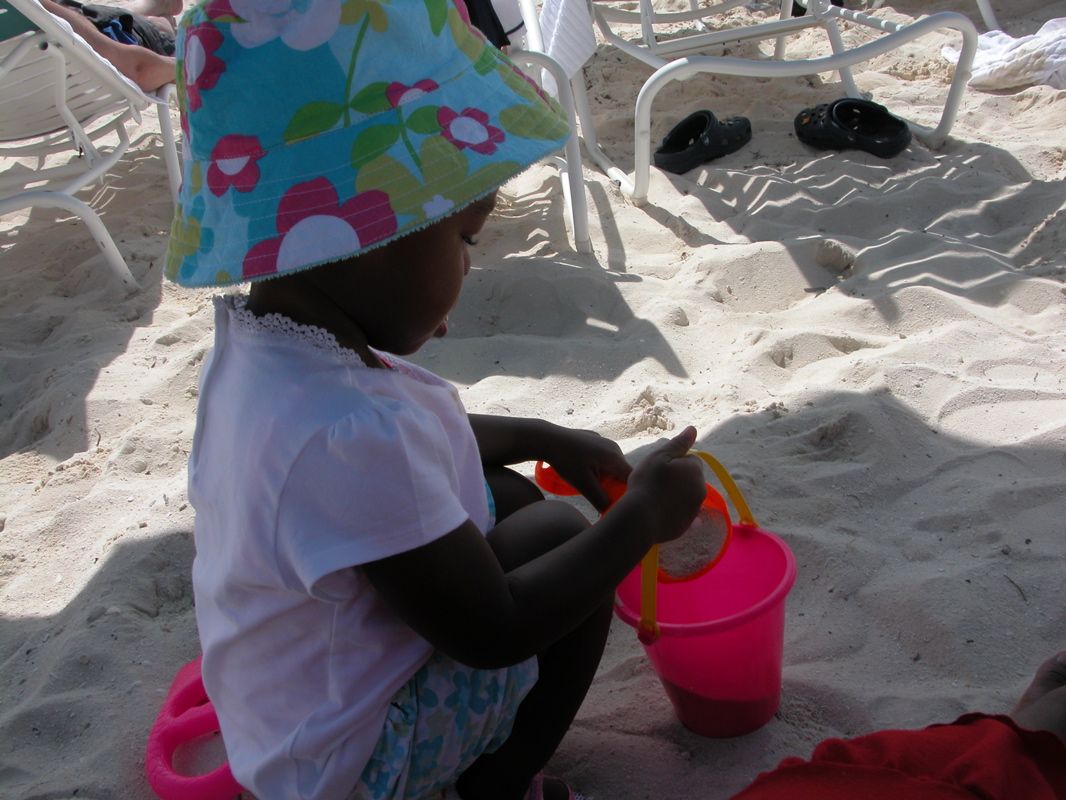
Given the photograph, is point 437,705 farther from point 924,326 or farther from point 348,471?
point 924,326

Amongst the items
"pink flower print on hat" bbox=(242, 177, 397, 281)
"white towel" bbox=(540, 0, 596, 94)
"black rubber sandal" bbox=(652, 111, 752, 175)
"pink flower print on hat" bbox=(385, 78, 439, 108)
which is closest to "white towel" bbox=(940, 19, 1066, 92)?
"black rubber sandal" bbox=(652, 111, 752, 175)

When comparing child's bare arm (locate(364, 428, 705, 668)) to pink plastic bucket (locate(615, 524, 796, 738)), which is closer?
child's bare arm (locate(364, 428, 705, 668))

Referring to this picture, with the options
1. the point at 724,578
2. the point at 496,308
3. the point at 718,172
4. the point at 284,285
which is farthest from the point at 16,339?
the point at 718,172

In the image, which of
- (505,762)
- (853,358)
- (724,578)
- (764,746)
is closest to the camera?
(505,762)

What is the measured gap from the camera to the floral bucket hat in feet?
2.86

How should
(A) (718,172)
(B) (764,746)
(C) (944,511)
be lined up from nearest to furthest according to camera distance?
1. (B) (764,746)
2. (C) (944,511)
3. (A) (718,172)

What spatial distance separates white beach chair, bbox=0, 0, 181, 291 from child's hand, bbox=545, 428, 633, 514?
7.21ft

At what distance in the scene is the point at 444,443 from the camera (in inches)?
38.1

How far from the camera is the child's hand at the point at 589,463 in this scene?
1394 mm

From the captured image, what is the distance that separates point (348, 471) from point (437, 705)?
1.15ft

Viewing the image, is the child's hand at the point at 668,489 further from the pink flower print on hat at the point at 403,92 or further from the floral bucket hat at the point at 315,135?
the pink flower print on hat at the point at 403,92

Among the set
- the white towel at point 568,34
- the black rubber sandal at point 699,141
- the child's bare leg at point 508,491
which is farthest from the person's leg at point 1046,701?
the black rubber sandal at point 699,141

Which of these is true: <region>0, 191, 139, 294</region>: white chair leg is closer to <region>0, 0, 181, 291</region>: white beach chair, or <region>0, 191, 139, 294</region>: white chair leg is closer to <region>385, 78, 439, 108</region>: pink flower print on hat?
<region>0, 0, 181, 291</region>: white beach chair

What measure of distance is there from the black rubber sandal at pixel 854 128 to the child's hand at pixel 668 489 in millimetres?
2849
